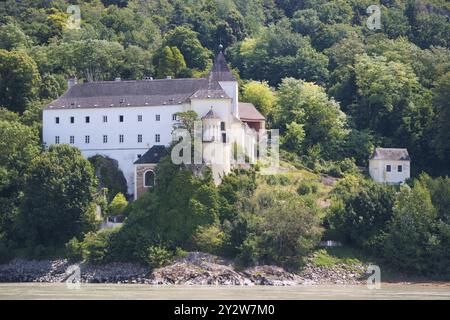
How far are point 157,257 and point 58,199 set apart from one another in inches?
266

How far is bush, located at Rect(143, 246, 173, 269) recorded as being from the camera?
71750 mm

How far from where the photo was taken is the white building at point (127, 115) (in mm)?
80250

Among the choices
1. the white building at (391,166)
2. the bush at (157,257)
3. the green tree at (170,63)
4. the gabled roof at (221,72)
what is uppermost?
the green tree at (170,63)

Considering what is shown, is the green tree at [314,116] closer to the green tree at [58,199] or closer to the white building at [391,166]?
the white building at [391,166]

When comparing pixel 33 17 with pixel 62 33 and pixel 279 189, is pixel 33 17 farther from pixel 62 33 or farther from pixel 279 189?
pixel 279 189

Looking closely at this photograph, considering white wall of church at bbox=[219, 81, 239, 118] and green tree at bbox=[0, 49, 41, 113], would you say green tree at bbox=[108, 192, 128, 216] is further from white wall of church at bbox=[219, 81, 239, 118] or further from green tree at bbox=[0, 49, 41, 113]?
green tree at bbox=[0, 49, 41, 113]

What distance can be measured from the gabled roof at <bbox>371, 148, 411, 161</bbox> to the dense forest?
5.66 ft

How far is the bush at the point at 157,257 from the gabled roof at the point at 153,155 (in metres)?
7.14

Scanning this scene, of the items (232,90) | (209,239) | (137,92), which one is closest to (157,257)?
(209,239)

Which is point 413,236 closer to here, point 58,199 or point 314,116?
point 314,116

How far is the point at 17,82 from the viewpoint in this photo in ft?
285

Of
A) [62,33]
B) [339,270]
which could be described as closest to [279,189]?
[339,270]

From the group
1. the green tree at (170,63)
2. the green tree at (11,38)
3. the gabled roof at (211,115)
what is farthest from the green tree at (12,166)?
the green tree at (11,38)

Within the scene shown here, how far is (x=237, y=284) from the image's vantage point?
69688 millimetres
